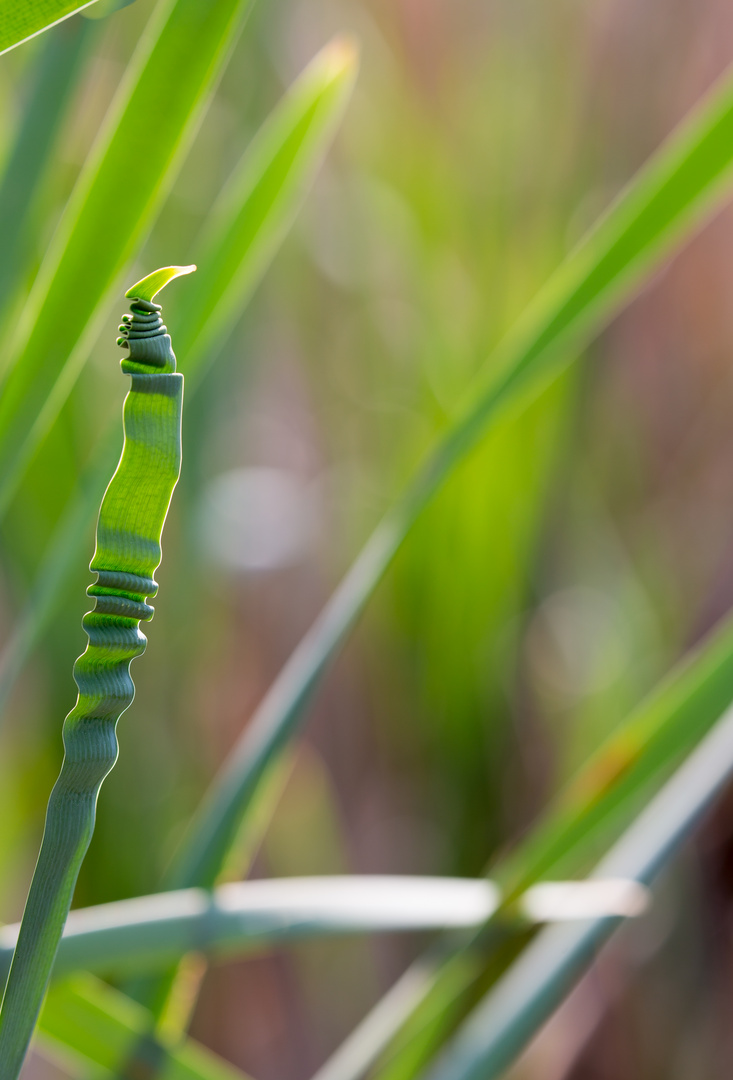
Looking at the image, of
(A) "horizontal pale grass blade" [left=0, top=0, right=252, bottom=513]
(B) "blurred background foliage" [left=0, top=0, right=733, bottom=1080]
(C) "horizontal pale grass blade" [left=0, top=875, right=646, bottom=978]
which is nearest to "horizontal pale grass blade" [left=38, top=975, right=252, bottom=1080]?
(C) "horizontal pale grass blade" [left=0, top=875, right=646, bottom=978]

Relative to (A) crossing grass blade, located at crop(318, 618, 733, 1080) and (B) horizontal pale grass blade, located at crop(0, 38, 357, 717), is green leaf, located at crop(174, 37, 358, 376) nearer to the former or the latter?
(B) horizontal pale grass blade, located at crop(0, 38, 357, 717)

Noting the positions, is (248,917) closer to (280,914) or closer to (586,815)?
(280,914)

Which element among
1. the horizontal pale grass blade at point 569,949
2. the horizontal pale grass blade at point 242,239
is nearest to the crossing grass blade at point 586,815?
the horizontal pale grass blade at point 569,949

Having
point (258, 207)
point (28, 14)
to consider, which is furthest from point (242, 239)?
point (28, 14)

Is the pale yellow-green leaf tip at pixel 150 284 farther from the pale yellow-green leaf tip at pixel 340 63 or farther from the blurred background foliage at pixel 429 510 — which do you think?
the blurred background foliage at pixel 429 510

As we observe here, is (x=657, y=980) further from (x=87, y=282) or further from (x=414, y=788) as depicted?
(x=87, y=282)

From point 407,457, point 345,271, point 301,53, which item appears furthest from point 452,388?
point 301,53
